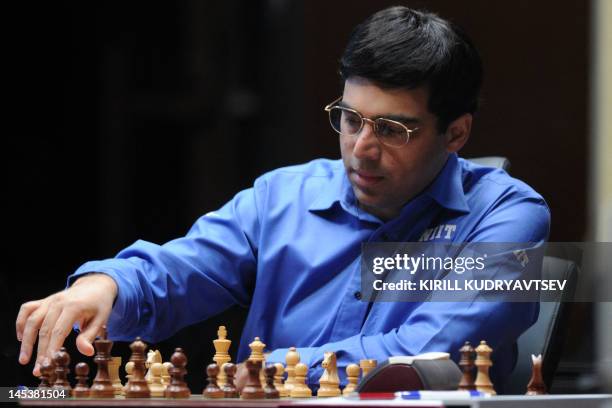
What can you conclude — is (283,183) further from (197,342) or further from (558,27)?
(558,27)

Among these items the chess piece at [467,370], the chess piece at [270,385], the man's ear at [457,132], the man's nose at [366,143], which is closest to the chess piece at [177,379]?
the chess piece at [270,385]

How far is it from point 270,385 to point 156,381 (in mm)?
302

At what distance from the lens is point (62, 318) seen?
2.67 m

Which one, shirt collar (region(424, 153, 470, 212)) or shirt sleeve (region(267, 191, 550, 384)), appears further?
shirt collar (region(424, 153, 470, 212))

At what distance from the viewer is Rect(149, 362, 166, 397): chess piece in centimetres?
254

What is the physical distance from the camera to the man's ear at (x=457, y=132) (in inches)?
129

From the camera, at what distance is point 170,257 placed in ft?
10.6

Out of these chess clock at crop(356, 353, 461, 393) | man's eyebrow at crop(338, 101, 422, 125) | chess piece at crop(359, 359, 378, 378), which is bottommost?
chess piece at crop(359, 359, 378, 378)

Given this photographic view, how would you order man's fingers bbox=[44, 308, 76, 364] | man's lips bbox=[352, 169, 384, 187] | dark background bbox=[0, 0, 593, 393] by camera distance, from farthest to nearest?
1. dark background bbox=[0, 0, 593, 393]
2. man's lips bbox=[352, 169, 384, 187]
3. man's fingers bbox=[44, 308, 76, 364]

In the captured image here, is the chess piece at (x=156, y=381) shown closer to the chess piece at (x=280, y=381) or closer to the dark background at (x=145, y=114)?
the chess piece at (x=280, y=381)

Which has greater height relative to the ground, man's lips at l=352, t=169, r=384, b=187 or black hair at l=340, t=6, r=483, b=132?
black hair at l=340, t=6, r=483, b=132

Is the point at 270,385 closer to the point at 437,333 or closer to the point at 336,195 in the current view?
the point at 437,333

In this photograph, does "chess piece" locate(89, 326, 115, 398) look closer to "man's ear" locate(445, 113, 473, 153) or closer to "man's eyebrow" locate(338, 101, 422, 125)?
"man's eyebrow" locate(338, 101, 422, 125)

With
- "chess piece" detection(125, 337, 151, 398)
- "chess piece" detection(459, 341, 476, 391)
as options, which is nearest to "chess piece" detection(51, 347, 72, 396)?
"chess piece" detection(125, 337, 151, 398)
